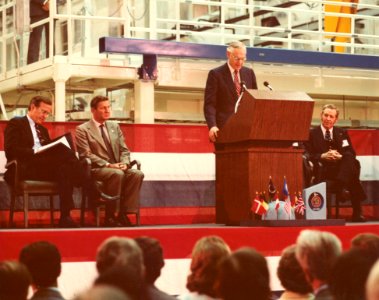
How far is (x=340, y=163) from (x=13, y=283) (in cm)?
547

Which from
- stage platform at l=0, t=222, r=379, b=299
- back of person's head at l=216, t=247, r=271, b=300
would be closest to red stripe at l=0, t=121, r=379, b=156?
stage platform at l=0, t=222, r=379, b=299

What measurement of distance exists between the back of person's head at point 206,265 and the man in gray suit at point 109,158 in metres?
3.54

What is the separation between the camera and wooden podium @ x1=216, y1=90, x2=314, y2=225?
269 inches

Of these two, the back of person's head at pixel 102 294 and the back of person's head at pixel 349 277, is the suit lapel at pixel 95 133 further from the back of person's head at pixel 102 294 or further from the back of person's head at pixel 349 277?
the back of person's head at pixel 102 294

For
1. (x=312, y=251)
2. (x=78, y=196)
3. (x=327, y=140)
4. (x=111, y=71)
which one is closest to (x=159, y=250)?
(x=312, y=251)

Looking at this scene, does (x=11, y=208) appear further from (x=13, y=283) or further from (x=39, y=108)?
(x=13, y=283)

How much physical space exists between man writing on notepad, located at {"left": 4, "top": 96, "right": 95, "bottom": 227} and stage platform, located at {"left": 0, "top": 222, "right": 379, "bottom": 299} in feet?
2.75

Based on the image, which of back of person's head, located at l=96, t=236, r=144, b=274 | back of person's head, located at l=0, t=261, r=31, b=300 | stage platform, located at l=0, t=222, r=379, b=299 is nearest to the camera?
back of person's head, located at l=0, t=261, r=31, b=300

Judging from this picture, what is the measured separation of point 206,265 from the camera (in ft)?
12.7

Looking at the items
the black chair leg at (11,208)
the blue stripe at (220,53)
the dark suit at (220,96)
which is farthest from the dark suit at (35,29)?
the dark suit at (220,96)

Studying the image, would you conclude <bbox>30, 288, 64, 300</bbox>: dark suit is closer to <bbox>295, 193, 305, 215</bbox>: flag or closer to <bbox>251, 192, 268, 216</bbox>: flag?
<bbox>251, 192, 268, 216</bbox>: flag

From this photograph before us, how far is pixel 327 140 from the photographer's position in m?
8.45

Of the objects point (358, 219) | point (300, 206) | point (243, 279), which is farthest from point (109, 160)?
point (243, 279)

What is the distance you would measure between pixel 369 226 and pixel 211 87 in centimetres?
160
